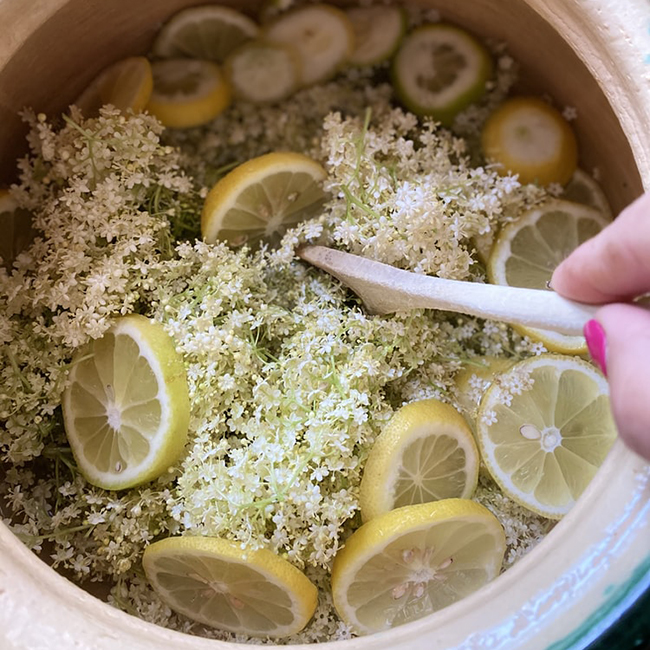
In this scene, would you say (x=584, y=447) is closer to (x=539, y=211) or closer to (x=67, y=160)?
(x=539, y=211)

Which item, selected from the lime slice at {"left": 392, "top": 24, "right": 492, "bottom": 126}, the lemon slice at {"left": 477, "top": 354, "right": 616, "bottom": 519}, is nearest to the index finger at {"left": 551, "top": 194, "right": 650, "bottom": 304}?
the lemon slice at {"left": 477, "top": 354, "right": 616, "bottom": 519}

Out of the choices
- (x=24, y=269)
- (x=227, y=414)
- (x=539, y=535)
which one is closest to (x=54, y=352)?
(x=24, y=269)

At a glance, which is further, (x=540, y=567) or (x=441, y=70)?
(x=441, y=70)

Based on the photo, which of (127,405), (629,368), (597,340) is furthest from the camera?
(127,405)

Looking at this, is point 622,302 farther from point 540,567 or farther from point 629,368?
point 540,567

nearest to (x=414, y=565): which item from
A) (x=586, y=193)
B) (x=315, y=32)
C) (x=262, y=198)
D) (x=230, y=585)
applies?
(x=230, y=585)

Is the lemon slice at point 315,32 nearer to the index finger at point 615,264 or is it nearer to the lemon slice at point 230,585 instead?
the index finger at point 615,264

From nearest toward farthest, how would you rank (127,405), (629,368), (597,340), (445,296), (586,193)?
(629,368) < (597,340) < (445,296) < (127,405) < (586,193)

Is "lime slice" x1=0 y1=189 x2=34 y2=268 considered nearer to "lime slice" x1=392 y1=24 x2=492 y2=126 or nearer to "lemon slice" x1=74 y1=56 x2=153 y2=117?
"lemon slice" x1=74 y1=56 x2=153 y2=117
